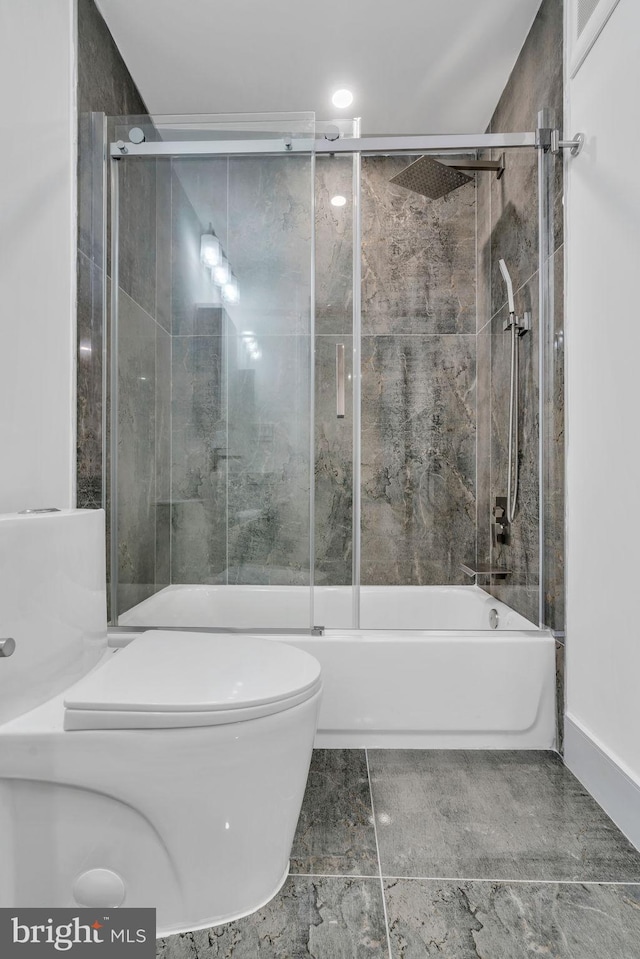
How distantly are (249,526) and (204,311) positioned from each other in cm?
73

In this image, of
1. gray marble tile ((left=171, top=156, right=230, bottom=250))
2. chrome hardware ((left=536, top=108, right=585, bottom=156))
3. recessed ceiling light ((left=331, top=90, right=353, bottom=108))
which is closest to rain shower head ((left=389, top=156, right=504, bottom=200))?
chrome hardware ((left=536, top=108, right=585, bottom=156))

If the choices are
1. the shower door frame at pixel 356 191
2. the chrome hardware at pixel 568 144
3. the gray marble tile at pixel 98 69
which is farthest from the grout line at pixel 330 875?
the gray marble tile at pixel 98 69

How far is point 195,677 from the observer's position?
116cm

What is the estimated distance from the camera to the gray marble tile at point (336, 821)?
1.25 m

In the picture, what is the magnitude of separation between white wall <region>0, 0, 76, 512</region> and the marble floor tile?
4.09 feet

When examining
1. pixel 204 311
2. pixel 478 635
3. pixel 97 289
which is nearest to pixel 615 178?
pixel 204 311

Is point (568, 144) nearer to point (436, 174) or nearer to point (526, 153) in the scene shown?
point (526, 153)

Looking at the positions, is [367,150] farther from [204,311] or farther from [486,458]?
[486,458]

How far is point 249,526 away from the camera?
185cm

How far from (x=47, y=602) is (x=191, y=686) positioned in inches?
14.7

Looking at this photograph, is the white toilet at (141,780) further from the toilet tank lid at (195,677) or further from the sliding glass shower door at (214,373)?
the sliding glass shower door at (214,373)

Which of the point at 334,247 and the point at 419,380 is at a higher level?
the point at 334,247

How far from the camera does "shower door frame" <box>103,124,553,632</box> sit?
1.84 meters

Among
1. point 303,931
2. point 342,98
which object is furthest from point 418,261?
point 303,931
